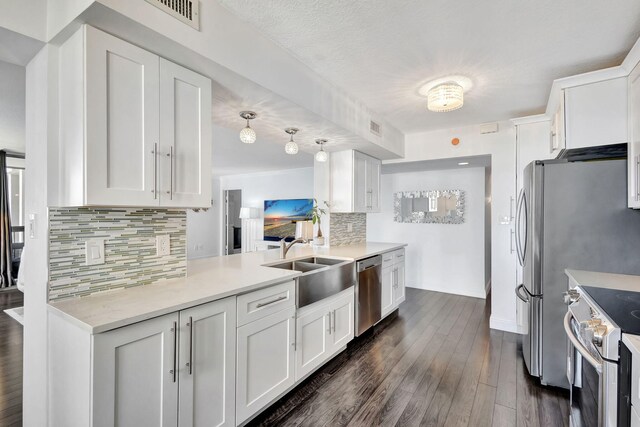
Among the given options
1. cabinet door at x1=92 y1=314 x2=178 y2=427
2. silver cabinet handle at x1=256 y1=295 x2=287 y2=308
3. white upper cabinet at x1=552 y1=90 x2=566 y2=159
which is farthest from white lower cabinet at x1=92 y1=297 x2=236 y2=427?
white upper cabinet at x1=552 y1=90 x2=566 y2=159

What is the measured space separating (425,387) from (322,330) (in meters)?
0.88

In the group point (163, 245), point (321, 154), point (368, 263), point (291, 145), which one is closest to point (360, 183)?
point (321, 154)

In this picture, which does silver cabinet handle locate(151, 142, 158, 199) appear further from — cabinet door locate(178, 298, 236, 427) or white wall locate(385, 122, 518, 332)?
white wall locate(385, 122, 518, 332)

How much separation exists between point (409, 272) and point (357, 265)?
284 centimetres

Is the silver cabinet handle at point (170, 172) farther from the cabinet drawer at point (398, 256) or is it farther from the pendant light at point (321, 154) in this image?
the cabinet drawer at point (398, 256)

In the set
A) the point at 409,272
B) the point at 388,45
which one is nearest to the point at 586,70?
the point at 388,45

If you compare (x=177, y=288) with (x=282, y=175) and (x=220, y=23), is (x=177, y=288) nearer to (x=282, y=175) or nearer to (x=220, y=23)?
(x=220, y=23)

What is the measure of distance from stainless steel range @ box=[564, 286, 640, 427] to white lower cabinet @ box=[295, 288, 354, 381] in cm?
158

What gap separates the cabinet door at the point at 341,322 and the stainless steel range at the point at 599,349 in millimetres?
1601

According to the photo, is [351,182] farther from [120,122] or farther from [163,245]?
[120,122]

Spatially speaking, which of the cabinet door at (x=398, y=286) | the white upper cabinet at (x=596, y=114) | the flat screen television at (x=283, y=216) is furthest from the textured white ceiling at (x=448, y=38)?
the flat screen television at (x=283, y=216)

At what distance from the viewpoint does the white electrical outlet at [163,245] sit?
1821 mm

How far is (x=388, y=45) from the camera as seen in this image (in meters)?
1.99

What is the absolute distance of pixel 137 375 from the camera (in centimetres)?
125
